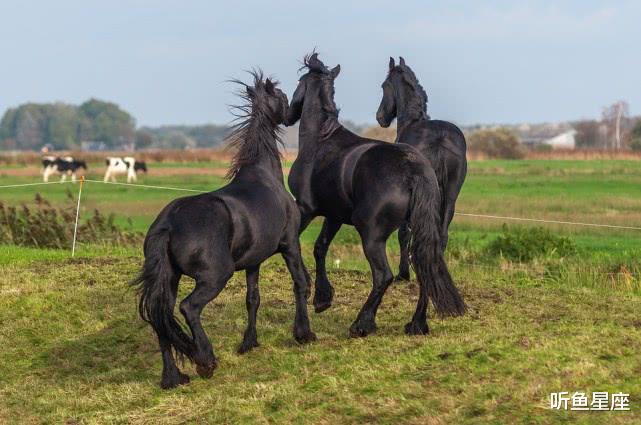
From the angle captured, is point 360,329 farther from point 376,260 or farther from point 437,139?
point 437,139

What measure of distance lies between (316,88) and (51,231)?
8.54 metres

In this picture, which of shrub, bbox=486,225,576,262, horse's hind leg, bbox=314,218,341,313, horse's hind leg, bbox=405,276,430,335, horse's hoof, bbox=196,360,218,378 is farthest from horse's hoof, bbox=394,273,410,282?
horse's hoof, bbox=196,360,218,378

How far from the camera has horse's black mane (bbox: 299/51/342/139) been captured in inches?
403

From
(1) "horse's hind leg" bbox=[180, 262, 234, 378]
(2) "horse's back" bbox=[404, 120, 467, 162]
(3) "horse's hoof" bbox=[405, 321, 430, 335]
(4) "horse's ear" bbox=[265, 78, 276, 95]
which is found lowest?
(3) "horse's hoof" bbox=[405, 321, 430, 335]

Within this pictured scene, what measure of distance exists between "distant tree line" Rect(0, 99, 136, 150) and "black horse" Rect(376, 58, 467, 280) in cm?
16318

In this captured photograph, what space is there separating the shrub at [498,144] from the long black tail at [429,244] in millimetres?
59903

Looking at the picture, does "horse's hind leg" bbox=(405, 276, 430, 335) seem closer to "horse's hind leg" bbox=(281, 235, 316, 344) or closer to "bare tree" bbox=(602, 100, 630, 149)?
"horse's hind leg" bbox=(281, 235, 316, 344)

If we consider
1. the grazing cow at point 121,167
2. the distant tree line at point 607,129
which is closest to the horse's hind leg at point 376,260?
the grazing cow at point 121,167

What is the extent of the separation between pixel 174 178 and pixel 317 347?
3595 centimetres

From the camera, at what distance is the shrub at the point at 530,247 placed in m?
16.4

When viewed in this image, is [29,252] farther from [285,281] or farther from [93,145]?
[93,145]

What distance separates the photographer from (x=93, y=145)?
6895 inches

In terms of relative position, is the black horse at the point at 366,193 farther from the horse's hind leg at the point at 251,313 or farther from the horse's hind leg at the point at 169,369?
the horse's hind leg at the point at 169,369

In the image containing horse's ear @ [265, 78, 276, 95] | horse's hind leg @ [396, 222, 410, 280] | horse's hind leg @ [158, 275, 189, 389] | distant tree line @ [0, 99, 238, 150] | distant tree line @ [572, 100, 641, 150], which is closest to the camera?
horse's hind leg @ [158, 275, 189, 389]
